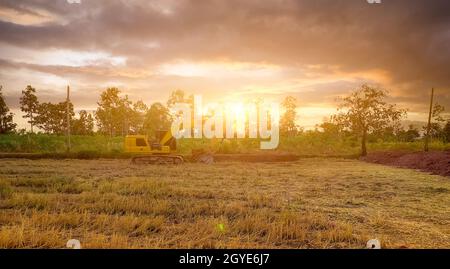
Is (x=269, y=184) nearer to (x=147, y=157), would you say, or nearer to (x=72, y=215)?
(x=72, y=215)

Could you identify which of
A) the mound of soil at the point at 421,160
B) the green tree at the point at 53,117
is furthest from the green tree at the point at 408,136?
the green tree at the point at 53,117

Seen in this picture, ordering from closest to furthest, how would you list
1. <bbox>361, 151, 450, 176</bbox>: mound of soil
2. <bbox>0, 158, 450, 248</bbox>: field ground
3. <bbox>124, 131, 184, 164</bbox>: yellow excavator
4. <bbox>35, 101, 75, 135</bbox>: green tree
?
<bbox>0, 158, 450, 248</bbox>: field ground, <bbox>361, 151, 450, 176</bbox>: mound of soil, <bbox>124, 131, 184, 164</bbox>: yellow excavator, <bbox>35, 101, 75, 135</bbox>: green tree

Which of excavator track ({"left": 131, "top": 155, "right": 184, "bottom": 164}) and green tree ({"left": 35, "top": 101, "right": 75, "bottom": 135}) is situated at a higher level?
green tree ({"left": 35, "top": 101, "right": 75, "bottom": 135})

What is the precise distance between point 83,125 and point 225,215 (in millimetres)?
79479

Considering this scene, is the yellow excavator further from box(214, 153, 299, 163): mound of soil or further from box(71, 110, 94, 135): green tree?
box(71, 110, 94, 135): green tree

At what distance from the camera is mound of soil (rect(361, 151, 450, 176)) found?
19797mm

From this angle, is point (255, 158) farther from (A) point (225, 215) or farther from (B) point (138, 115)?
(B) point (138, 115)

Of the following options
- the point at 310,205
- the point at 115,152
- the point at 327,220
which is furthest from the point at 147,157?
the point at 327,220

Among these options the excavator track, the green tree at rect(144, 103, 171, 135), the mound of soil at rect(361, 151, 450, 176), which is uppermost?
the green tree at rect(144, 103, 171, 135)

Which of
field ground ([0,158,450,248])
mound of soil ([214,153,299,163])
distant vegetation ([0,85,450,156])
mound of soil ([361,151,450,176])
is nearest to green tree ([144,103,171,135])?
distant vegetation ([0,85,450,156])

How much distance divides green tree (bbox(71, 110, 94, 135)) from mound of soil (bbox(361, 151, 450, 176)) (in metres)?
62.9

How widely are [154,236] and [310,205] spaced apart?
4718 mm

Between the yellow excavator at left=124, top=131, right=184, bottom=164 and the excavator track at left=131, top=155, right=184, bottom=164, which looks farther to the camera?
the excavator track at left=131, top=155, right=184, bottom=164

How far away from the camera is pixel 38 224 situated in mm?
6777
